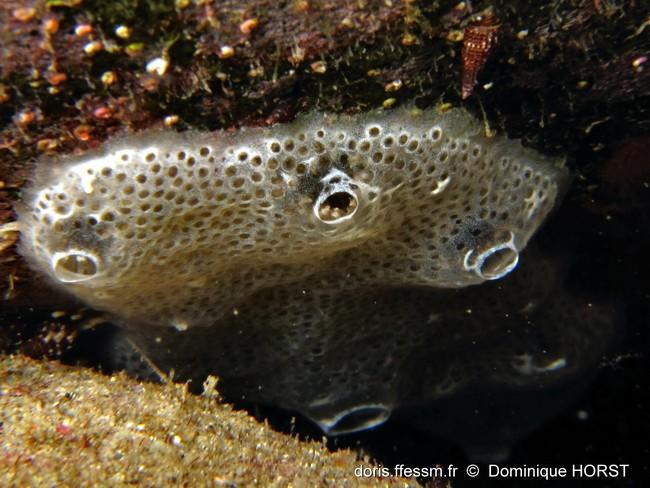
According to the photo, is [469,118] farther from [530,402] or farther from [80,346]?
[530,402]

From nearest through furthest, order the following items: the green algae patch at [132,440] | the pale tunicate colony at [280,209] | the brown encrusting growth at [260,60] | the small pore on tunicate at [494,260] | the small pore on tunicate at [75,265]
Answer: the brown encrusting growth at [260,60] < the green algae patch at [132,440] < the pale tunicate colony at [280,209] < the small pore on tunicate at [75,265] < the small pore on tunicate at [494,260]

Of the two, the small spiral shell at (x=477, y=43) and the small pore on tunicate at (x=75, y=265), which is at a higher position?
the small spiral shell at (x=477, y=43)

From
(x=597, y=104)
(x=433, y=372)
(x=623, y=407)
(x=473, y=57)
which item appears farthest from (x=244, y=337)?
(x=623, y=407)

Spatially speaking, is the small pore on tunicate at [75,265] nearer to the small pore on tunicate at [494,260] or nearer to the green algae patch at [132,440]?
the green algae patch at [132,440]

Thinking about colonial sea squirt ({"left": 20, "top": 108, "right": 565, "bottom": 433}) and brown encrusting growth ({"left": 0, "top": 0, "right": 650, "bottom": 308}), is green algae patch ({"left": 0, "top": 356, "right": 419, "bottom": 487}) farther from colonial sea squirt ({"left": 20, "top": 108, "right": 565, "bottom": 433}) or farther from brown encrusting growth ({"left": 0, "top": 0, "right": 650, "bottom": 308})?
brown encrusting growth ({"left": 0, "top": 0, "right": 650, "bottom": 308})

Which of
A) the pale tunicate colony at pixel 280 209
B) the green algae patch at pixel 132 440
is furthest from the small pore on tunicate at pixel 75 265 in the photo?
the green algae patch at pixel 132 440

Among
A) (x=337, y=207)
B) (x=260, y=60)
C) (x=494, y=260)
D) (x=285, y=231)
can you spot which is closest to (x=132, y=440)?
(x=285, y=231)

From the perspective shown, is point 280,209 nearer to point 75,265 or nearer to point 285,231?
point 285,231
